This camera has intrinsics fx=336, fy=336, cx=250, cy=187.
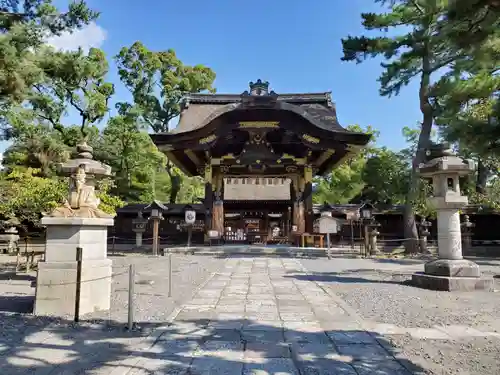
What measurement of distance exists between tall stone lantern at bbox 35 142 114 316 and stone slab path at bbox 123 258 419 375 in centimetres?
134

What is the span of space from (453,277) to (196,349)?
5439 mm

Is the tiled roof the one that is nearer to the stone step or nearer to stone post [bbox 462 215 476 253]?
the stone step

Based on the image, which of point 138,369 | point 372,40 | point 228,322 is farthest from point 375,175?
point 138,369

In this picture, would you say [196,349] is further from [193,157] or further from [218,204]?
[193,157]

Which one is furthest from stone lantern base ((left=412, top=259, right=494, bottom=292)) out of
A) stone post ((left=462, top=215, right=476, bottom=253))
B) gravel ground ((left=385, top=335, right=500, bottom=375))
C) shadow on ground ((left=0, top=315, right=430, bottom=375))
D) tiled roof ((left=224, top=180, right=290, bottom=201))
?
stone post ((left=462, top=215, right=476, bottom=253))

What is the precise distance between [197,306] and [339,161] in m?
13.4

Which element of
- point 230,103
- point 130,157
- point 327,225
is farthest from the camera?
point 130,157

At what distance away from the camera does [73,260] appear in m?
4.77

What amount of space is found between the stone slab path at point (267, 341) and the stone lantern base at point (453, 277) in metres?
2.33

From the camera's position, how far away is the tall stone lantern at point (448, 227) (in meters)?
6.53

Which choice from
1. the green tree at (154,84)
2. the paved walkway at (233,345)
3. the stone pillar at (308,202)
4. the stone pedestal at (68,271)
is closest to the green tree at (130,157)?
the green tree at (154,84)

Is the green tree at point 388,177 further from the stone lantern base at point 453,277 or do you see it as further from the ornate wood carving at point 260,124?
the stone lantern base at point 453,277

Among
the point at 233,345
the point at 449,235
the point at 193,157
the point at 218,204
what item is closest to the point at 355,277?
the point at 449,235

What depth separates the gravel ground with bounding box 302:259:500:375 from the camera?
121 inches
